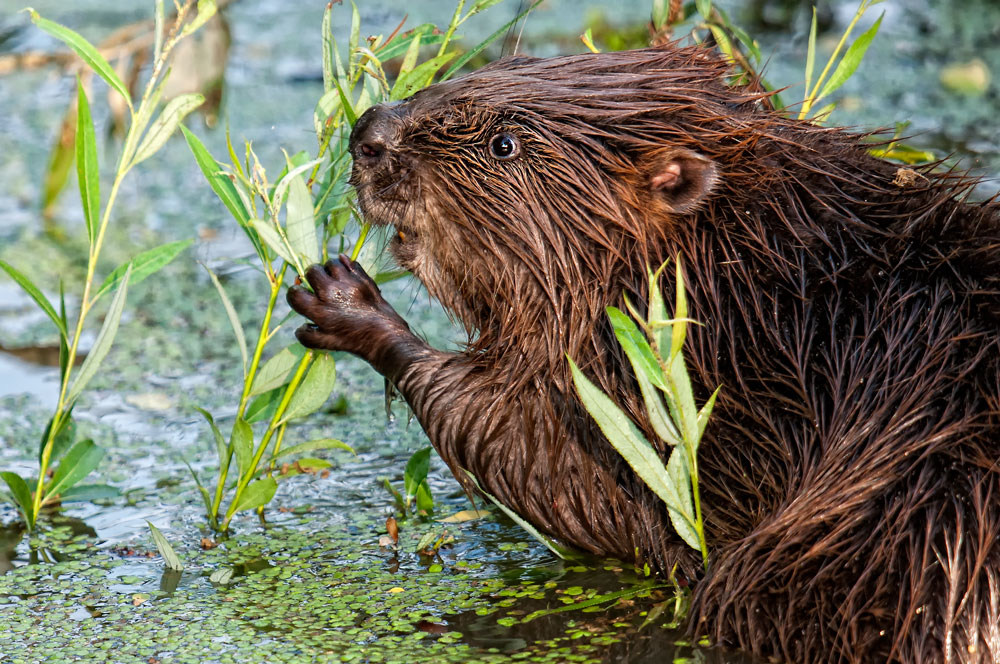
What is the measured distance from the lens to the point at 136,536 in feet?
8.29

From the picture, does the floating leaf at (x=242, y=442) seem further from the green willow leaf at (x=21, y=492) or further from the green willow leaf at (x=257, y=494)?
the green willow leaf at (x=21, y=492)

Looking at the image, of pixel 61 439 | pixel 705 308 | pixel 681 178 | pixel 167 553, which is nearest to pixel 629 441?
pixel 705 308

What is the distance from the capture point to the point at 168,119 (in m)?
2.31

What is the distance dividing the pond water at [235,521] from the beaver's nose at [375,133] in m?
0.24

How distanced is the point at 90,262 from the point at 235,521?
0.60 meters

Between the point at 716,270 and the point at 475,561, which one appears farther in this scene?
the point at 475,561

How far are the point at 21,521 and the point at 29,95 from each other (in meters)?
3.52

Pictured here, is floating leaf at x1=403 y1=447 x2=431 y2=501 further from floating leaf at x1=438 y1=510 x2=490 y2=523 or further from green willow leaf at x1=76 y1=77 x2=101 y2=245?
green willow leaf at x1=76 y1=77 x2=101 y2=245

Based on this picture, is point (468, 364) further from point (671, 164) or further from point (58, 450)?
point (58, 450)

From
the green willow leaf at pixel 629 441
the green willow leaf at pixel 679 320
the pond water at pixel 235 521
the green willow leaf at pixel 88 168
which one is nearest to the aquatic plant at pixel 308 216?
the pond water at pixel 235 521

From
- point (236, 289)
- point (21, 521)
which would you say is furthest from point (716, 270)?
point (236, 289)

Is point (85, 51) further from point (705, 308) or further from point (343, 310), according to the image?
point (705, 308)

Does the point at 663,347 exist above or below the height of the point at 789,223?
below

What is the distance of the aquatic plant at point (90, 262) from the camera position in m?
2.22
